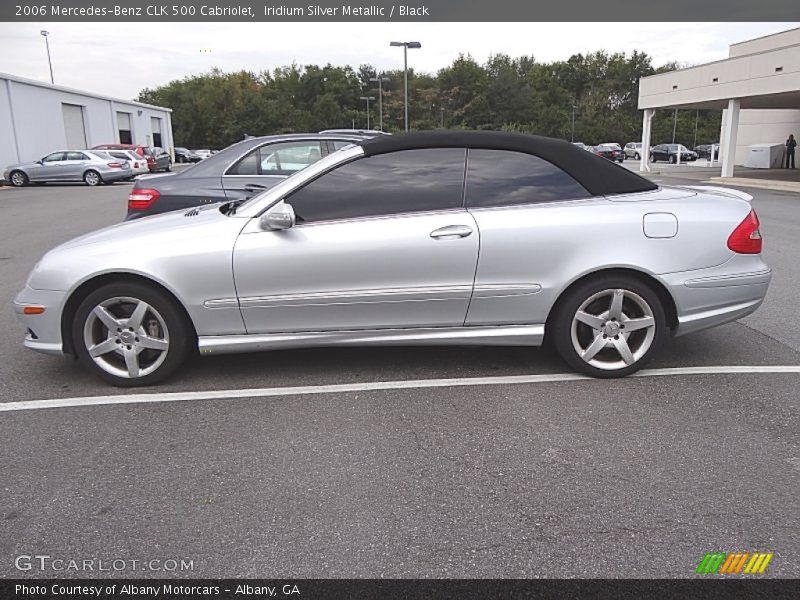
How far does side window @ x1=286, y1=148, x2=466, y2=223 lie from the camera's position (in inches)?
159

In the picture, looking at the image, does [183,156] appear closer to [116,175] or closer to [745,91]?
[116,175]

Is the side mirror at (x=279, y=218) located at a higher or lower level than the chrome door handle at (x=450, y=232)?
higher

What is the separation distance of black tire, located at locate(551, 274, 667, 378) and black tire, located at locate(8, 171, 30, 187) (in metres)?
27.5

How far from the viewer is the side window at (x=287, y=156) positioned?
291 inches

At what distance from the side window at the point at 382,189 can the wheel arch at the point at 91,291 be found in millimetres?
949

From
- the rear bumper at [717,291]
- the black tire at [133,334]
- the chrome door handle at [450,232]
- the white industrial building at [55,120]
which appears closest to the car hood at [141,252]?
the black tire at [133,334]

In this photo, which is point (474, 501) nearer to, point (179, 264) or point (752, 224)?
point (179, 264)

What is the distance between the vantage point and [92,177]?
26.2 metres

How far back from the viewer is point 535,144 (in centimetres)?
423

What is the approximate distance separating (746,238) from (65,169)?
89.9 feet

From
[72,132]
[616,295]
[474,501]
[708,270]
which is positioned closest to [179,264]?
[474,501]

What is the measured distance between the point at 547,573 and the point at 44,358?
4.01 m

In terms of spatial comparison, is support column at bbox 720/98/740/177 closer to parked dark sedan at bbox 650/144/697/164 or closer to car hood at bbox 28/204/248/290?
parked dark sedan at bbox 650/144/697/164

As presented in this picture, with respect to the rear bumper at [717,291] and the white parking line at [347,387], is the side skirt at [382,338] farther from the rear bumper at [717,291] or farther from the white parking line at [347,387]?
the rear bumper at [717,291]
